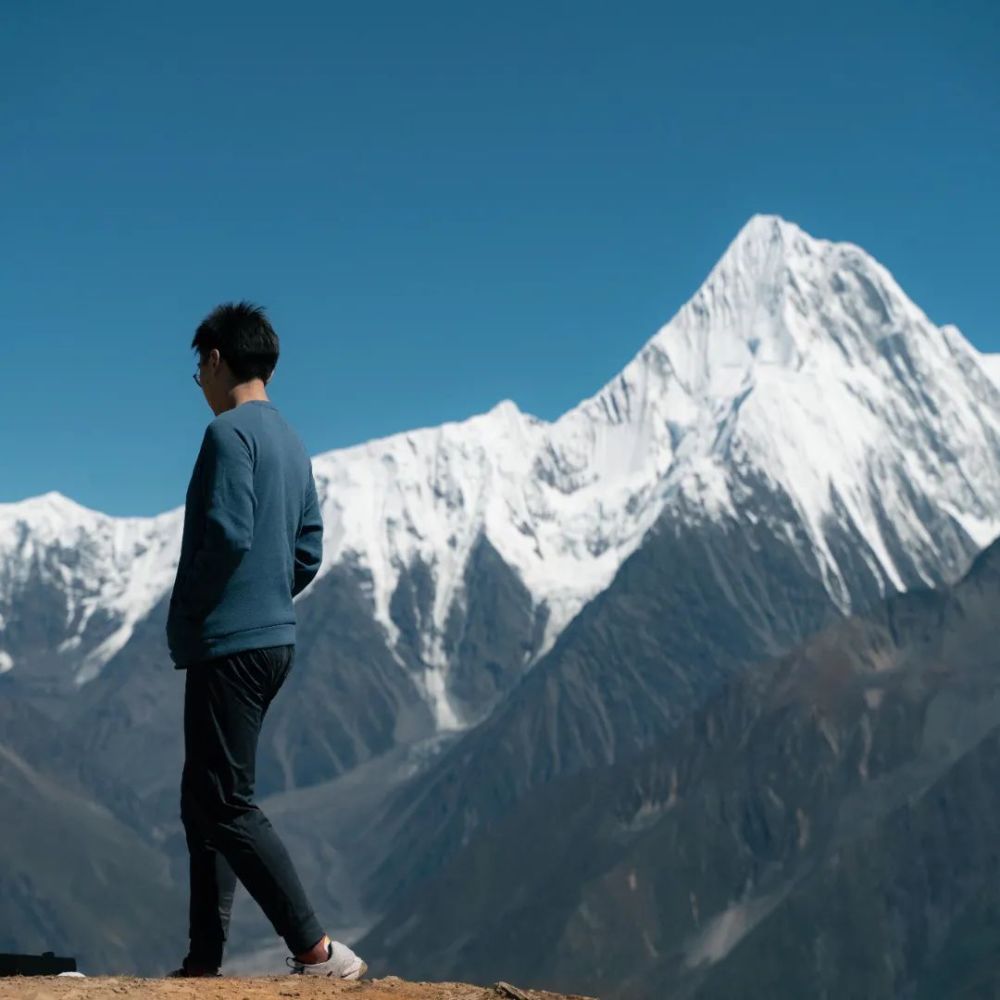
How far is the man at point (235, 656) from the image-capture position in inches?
388

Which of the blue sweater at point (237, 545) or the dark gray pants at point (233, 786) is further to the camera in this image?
the dark gray pants at point (233, 786)

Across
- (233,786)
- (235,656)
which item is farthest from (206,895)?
(235,656)

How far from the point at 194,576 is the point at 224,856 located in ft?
4.89

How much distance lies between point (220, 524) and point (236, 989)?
2318 mm

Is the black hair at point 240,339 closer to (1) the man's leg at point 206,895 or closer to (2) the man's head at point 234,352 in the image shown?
(2) the man's head at point 234,352

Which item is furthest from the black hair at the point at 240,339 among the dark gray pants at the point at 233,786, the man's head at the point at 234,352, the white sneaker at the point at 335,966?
the white sneaker at the point at 335,966

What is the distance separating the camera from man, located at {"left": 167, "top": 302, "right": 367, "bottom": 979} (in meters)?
9.87

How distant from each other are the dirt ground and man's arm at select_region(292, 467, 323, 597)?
204 centimetres

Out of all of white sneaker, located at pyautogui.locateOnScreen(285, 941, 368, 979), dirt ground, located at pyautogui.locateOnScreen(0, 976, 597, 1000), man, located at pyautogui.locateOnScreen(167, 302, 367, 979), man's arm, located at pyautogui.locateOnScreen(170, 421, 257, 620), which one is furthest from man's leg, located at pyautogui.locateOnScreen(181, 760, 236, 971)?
man's arm, located at pyautogui.locateOnScreen(170, 421, 257, 620)

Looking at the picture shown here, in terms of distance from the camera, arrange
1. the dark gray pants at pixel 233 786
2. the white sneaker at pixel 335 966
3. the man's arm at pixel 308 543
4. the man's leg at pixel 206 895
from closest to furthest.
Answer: the dark gray pants at pixel 233 786, the man's leg at pixel 206 895, the white sneaker at pixel 335 966, the man's arm at pixel 308 543

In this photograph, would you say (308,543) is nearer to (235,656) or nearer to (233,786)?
(235,656)

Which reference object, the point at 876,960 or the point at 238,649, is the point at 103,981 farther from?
the point at 876,960

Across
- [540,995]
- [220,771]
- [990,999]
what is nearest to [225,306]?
[220,771]

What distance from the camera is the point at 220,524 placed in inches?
385
